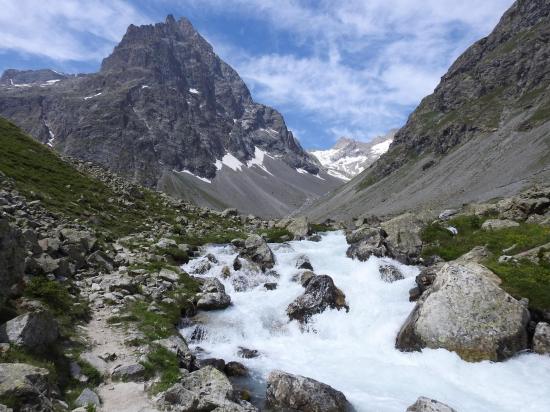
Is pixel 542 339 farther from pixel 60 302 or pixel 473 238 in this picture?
pixel 60 302

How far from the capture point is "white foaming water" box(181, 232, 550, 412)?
64.9ft

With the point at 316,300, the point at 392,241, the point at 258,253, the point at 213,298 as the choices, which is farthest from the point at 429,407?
the point at 392,241

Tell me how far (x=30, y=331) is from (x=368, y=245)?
3188cm

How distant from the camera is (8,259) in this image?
1819cm

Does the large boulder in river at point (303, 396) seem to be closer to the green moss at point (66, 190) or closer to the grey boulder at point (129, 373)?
the grey boulder at point (129, 373)

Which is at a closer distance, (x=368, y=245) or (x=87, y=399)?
(x=87, y=399)

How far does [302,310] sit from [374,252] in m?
13.1

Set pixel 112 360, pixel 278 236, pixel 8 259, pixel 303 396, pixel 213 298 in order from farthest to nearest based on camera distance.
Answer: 1. pixel 278 236
2. pixel 213 298
3. pixel 112 360
4. pixel 303 396
5. pixel 8 259

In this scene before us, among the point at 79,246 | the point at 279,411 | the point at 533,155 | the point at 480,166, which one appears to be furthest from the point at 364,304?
the point at 480,166

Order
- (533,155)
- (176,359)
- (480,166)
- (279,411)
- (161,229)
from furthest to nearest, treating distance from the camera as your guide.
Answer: (480,166), (533,155), (161,229), (176,359), (279,411)

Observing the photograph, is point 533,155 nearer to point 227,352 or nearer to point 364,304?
point 364,304

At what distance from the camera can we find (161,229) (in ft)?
170

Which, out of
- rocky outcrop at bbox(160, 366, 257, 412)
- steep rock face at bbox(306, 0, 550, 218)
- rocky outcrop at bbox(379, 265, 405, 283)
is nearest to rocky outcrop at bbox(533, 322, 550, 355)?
rocky outcrop at bbox(379, 265, 405, 283)

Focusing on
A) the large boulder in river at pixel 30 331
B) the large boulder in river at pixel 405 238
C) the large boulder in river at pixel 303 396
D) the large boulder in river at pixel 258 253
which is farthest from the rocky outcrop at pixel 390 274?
the large boulder in river at pixel 30 331
